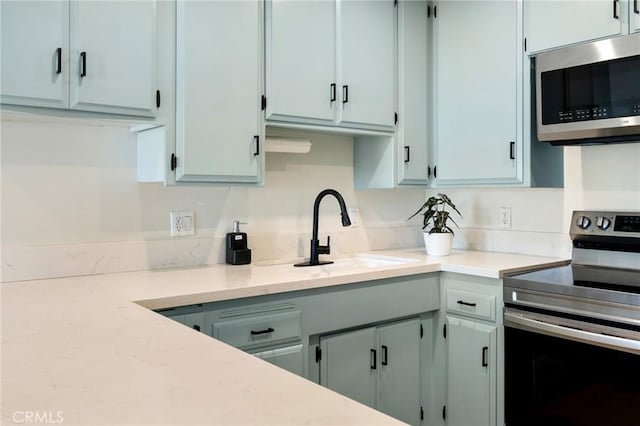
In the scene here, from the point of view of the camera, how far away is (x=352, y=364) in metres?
2.28

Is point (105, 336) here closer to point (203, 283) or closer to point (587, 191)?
point (203, 283)

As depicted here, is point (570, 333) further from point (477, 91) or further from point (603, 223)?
point (477, 91)

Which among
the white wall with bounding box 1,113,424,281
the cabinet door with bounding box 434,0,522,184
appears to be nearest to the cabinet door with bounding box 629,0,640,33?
the cabinet door with bounding box 434,0,522,184

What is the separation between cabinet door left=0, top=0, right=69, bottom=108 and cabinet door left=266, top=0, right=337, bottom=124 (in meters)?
0.83

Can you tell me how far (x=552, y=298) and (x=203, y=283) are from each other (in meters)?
1.35

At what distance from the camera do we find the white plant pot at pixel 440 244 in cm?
279

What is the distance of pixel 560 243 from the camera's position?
2.73 metres

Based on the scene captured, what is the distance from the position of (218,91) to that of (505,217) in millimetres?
1730

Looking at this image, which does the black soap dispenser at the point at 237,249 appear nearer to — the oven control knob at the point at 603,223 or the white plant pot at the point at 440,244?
the white plant pot at the point at 440,244

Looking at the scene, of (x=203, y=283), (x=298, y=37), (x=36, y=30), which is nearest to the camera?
(x=36, y=30)

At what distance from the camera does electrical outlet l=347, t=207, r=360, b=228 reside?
3025 mm

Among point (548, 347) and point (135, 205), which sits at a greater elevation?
point (135, 205)

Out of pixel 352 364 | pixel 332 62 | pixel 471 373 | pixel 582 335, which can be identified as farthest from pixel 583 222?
pixel 332 62

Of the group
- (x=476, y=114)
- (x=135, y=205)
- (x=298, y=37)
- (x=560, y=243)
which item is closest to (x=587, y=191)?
(x=560, y=243)
